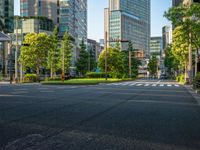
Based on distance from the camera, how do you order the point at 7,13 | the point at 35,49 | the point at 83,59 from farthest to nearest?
the point at 7,13 < the point at 83,59 < the point at 35,49

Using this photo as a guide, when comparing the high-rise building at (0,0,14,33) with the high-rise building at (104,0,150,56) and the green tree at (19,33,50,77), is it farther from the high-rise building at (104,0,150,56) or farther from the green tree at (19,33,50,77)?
the green tree at (19,33,50,77)

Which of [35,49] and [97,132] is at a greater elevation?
[35,49]

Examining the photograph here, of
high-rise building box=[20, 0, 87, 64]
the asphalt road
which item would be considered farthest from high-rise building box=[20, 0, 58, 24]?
the asphalt road

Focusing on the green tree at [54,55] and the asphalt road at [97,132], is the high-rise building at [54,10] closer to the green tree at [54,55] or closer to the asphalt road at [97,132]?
the green tree at [54,55]

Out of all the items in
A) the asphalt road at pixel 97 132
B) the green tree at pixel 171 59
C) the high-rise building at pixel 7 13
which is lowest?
the asphalt road at pixel 97 132

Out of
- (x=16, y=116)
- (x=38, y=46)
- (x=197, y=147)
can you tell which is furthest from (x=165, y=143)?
(x=38, y=46)

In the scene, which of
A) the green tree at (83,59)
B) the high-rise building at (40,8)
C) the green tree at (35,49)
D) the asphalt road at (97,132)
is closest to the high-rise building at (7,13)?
the high-rise building at (40,8)

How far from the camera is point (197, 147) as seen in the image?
6027 millimetres

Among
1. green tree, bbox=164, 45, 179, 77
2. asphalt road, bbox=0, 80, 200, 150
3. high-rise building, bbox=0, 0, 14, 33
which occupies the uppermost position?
high-rise building, bbox=0, 0, 14, 33

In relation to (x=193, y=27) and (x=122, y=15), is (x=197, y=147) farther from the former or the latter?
(x=122, y=15)

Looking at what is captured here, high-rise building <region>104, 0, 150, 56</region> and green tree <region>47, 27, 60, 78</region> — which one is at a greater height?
high-rise building <region>104, 0, 150, 56</region>

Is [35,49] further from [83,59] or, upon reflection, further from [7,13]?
[7,13]

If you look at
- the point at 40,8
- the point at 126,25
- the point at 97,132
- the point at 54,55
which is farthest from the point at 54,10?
the point at 97,132

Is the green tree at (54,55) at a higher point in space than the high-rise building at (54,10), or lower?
lower
